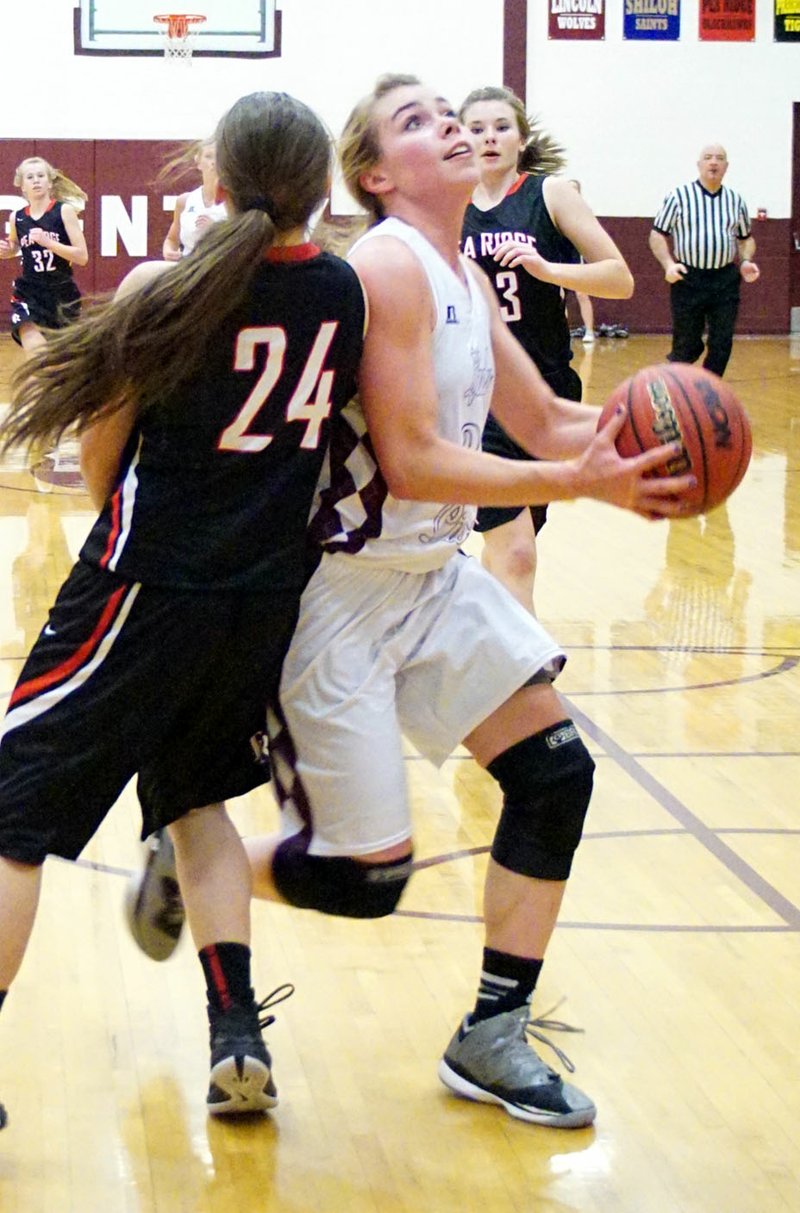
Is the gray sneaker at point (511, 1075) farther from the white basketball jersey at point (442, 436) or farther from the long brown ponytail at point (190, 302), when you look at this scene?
the long brown ponytail at point (190, 302)

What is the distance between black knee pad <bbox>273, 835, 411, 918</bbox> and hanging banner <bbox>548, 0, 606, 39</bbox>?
681 inches

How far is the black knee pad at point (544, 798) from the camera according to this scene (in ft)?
9.16

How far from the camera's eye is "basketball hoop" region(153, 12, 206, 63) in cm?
1770

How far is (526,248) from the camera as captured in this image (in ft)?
16.7

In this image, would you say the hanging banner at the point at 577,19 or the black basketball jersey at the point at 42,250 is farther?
the hanging banner at the point at 577,19

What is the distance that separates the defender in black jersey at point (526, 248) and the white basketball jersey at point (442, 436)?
234 cm

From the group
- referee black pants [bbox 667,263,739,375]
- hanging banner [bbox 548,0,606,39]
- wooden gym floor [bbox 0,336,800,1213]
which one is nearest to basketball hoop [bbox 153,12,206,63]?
hanging banner [bbox 548,0,606,39]

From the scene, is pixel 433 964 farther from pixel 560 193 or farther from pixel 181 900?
pixel 560 193

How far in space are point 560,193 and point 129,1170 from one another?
3.60 meters

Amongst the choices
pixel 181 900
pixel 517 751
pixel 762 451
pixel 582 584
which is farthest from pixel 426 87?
pixel 762 451

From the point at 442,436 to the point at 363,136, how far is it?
1.58 ft

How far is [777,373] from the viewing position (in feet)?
51.2

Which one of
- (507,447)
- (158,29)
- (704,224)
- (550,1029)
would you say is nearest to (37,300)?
(704,224)

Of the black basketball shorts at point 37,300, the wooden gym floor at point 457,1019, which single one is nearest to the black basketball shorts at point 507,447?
the wooden gym floor at point 457,1019
